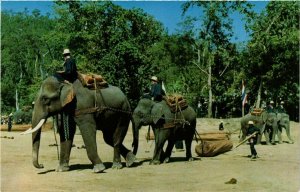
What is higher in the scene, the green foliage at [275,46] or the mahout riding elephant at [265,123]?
the green foliage at [275,46]

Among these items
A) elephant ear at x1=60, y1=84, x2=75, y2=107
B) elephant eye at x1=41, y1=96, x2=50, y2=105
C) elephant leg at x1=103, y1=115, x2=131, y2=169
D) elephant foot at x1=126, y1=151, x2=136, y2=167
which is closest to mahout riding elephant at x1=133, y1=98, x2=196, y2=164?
elephant foot at x1=126, y1=151, x2=136, y2=167

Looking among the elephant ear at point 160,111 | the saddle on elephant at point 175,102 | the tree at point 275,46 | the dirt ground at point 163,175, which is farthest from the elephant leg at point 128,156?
the tree at point 275,46

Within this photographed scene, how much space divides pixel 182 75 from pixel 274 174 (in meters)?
38.6

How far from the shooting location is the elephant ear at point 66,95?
1294cm

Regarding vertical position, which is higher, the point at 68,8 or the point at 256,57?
the point at 68,8

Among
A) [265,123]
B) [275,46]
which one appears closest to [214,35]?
[275,46]

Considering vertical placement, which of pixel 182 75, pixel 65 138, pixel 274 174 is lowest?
pixel 274 174

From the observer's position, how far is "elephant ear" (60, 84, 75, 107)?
1294 centimetres

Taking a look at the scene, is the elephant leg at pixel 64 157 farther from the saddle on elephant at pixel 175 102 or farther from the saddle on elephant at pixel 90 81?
the saddle on elephant at pixel 175 102

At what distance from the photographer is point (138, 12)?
1684 inches

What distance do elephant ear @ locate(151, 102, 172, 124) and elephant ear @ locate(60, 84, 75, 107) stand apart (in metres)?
2.86

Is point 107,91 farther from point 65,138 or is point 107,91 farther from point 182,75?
point 182,75

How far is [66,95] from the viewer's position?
13.0m

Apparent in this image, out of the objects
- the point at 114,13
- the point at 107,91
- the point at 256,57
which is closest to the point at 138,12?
the point at 114,13
